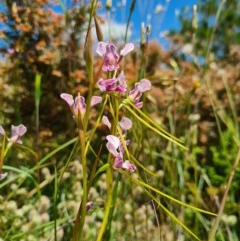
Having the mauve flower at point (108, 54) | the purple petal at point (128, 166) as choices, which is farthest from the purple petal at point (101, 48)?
the purple petal at point (128, 166)

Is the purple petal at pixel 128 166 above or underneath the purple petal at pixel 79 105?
underneath

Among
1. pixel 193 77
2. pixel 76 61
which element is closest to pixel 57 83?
pixel 76 61

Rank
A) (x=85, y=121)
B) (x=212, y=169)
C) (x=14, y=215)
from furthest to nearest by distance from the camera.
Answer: (x=212, y=169) < (x=14, y=215) < (x=85, y=121)

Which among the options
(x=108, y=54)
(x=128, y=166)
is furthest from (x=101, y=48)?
Result: (x=128, y=166)

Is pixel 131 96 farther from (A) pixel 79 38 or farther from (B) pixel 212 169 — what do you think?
(A) pixel 79 38

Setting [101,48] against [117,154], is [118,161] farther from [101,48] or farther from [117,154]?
[101,48]

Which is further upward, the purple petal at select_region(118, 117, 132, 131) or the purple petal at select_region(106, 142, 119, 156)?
the purple petal at select_region(118, 117, 132, 131)

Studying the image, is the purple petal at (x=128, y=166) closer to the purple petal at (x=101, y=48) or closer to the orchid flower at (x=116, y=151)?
the orchid flower at (x=116, y=151)

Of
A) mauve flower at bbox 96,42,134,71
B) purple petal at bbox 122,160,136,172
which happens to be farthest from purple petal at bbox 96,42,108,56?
purple petal at bbox 122,160,136,172

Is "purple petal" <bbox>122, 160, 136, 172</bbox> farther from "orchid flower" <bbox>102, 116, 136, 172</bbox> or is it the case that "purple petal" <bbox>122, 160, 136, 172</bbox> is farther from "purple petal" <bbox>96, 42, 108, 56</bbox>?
"purple petal" <bbox>96, 42, 108, 56</bbox>

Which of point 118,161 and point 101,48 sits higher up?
point 101,48

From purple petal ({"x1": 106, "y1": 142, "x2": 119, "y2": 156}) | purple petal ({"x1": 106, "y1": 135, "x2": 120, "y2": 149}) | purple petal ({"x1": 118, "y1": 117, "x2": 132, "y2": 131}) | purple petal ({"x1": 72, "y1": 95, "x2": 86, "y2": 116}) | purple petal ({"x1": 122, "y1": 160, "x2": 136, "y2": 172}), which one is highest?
purple petal ({"x1": 72, "y1": 95, "x2": 86, "y2": 116})
